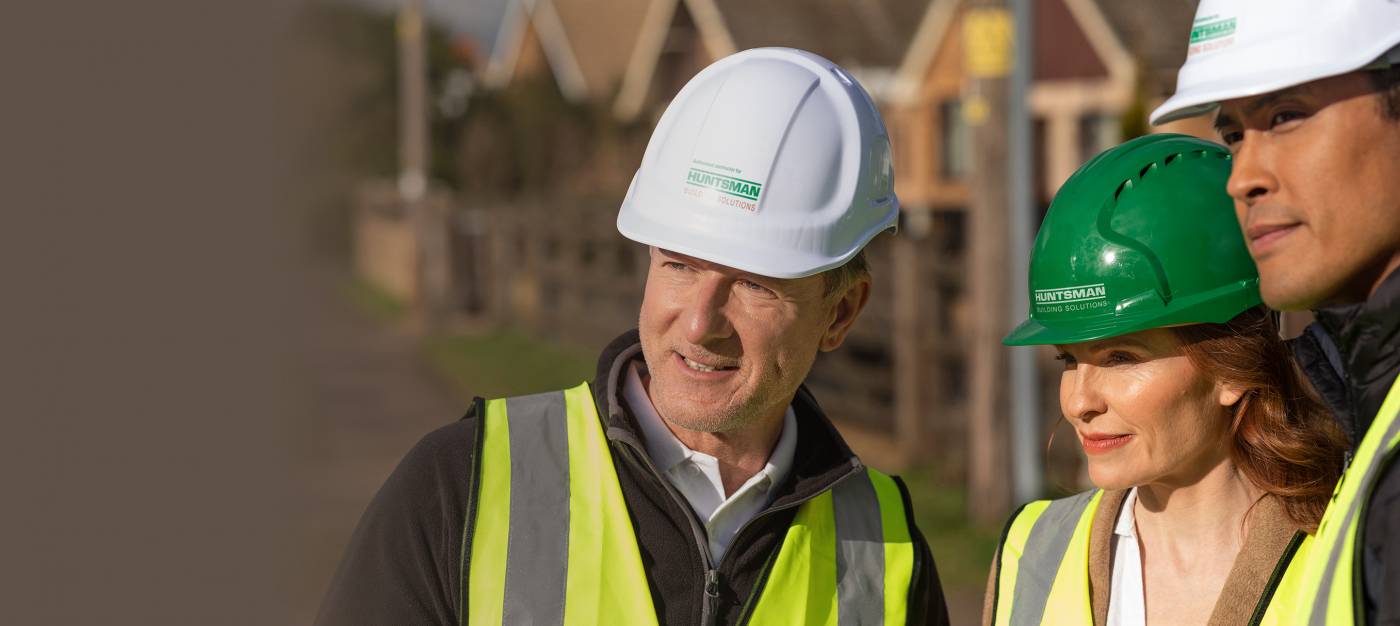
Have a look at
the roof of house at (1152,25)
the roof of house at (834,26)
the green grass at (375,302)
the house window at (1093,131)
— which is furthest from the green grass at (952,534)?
the roof of house at (834,26)

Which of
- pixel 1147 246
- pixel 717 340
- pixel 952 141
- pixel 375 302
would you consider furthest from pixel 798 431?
pixel 375 302

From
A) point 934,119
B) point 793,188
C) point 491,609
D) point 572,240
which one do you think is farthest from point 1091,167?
point 934,119

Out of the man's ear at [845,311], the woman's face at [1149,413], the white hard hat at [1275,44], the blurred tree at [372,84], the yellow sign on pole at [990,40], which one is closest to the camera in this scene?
the white hard hat at [1275,44]

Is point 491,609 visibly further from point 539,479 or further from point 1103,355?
point 1103,355

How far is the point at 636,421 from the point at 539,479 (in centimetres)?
22

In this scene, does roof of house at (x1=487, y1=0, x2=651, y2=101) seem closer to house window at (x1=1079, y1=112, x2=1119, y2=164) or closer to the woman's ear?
house window at (x1=1079, y1=112, x2=1119, y2=164)

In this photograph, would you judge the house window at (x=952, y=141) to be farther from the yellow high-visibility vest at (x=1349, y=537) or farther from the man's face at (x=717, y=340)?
the yellow high-visibility vest at (x=1349, y=537)

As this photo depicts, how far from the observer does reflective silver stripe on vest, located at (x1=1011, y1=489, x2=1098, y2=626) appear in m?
3.01

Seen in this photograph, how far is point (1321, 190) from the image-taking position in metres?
2.20

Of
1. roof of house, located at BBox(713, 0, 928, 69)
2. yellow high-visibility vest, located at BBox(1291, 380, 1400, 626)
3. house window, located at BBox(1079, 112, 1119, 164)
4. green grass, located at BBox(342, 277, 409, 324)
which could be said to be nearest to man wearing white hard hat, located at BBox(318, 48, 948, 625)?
yellow high-visibility vest, located at BBox(1291, 380, 1400, 626)

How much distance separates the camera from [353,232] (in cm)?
3772

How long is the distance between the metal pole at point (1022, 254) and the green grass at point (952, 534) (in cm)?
36

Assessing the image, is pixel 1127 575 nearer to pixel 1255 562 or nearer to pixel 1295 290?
pixel 1255 562

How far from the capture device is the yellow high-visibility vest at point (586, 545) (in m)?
2.73
